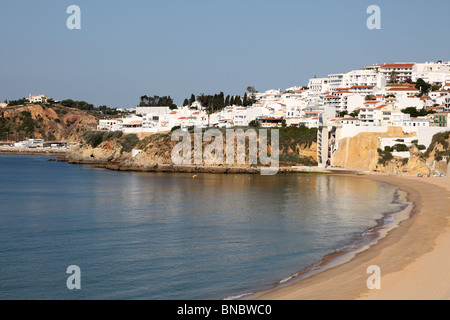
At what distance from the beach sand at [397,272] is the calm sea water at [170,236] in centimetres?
149

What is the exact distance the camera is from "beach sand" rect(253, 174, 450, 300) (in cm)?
1408

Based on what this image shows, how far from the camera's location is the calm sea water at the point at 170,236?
52.6 ft

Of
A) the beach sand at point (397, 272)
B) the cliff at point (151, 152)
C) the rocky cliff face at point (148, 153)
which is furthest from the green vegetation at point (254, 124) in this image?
the beach sand at point (397, 272)

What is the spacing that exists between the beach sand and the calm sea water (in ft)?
4.89

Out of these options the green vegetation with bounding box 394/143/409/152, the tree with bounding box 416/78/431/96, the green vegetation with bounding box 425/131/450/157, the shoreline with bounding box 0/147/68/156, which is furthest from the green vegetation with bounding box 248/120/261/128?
the shoreline with bounding box 0/147/68/156

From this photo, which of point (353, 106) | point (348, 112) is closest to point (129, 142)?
point (348, 112)

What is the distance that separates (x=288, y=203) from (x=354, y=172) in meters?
29.0

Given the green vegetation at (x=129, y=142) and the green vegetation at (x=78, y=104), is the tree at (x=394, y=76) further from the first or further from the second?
the green vegetation at (x=78, y=104)

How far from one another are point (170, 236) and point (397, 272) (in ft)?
34.7

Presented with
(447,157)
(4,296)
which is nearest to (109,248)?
(4,296)

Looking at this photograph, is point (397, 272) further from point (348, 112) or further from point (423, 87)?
point (423, 87)

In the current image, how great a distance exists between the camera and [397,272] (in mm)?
16219

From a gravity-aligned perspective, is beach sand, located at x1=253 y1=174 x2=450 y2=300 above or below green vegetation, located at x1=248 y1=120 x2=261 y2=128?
below

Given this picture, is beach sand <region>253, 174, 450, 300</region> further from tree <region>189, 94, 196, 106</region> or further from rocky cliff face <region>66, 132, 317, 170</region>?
tree <region>189, 94, 196, 106</region>
